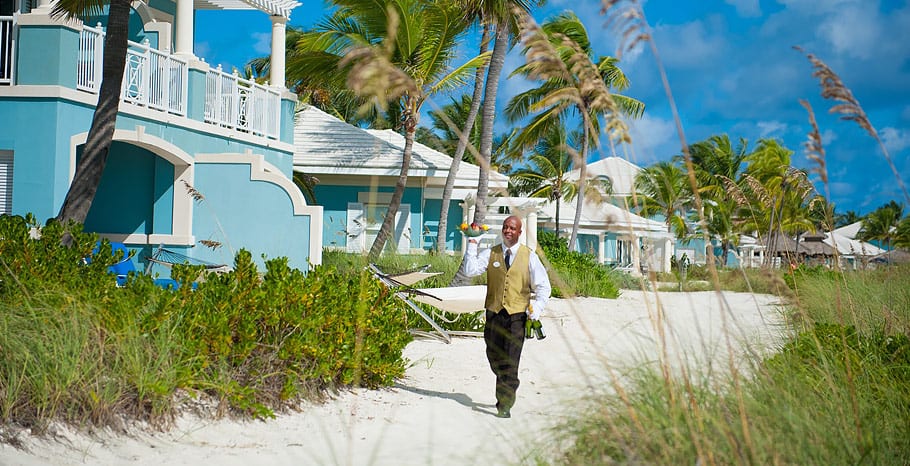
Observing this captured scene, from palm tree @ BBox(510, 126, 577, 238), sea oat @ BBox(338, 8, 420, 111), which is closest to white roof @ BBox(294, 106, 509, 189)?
palm tree @ BBox(510, 126, 577, 238)

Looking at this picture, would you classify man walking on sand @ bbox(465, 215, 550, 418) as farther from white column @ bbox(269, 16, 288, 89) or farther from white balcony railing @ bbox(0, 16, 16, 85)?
white column @ bbox(269, 16, 288, 89)

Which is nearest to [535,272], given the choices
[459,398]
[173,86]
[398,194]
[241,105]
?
[459,398]

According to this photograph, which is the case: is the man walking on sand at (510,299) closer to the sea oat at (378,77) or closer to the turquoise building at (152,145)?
the sea oat at (378,77)

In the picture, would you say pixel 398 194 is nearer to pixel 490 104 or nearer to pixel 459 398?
pixel 490 104

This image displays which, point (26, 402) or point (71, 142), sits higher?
point (71, 142)

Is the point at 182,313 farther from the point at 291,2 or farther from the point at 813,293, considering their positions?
the point at 291,2

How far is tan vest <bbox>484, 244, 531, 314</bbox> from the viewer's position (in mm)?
6770

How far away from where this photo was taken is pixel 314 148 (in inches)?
941

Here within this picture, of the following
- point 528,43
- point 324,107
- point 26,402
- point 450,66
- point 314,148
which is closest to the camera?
point 528,43

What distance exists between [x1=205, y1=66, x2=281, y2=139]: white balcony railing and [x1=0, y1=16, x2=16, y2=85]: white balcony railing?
3.53 m

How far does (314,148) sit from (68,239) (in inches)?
619

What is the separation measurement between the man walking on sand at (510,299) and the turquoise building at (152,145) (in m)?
6.53

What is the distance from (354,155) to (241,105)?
688 centimetres

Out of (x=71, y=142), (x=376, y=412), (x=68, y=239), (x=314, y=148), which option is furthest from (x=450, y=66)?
(x=376, y=412)
